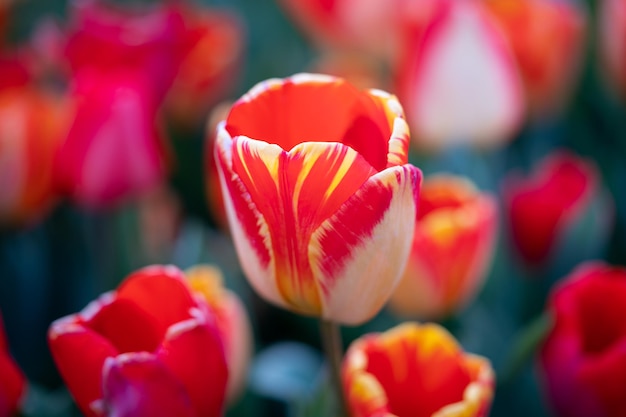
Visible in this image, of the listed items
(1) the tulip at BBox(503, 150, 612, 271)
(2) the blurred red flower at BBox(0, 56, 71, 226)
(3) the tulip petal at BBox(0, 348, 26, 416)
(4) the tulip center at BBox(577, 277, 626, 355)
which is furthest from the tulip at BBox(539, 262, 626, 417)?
(2) the blurred red flower at BBox(0, 56, 71, 226)

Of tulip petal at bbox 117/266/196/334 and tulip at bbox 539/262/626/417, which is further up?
tulip petal at bbox 117/266/196/334

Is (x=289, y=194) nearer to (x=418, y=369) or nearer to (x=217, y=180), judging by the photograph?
(x=418, y=369)

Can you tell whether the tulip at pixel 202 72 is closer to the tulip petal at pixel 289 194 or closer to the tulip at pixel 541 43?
the tulip at pixel 541 43

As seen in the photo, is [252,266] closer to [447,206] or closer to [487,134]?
[447,206]

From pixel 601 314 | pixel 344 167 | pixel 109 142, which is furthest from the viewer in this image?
pixel 109 142

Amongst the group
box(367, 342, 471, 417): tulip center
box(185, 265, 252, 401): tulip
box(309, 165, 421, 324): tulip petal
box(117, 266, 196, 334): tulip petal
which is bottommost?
box(185, 265, 252, 401): tulip

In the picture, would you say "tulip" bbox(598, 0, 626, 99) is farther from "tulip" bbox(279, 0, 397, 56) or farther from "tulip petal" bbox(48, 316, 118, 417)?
"tulip petal" bbox(48, 316, 118, 417)

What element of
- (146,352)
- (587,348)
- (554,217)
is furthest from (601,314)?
(146,352)
